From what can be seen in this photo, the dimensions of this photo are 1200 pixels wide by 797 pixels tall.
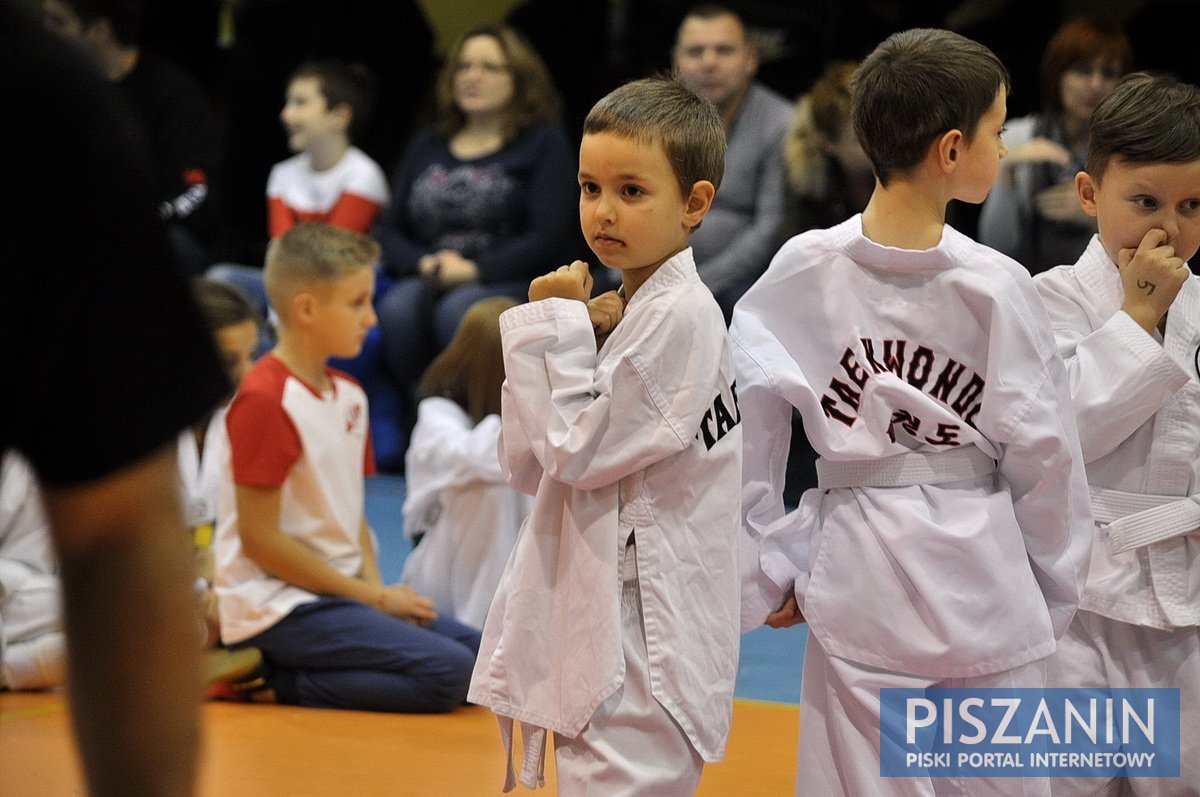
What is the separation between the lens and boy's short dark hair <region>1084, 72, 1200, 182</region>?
2451 mm

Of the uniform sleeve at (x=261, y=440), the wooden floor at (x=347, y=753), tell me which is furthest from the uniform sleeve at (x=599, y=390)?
the uniform sleeve at (x=261, y=440)

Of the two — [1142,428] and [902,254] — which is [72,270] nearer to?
[902,254]

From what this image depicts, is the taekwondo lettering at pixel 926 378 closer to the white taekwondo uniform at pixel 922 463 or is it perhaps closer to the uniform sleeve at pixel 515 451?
the white taekwondo uniform at pixel 922 463

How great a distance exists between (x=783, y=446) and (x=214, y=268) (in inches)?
186

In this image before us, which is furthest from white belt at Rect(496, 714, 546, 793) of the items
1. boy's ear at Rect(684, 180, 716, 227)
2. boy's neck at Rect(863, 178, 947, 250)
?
boy's neck at Rect(863, 178, 947, 250)

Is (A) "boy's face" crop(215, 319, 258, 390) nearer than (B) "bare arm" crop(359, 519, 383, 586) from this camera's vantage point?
No

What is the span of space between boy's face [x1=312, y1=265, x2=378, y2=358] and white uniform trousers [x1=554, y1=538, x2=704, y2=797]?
6.04ft

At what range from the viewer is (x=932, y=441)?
2.21 meters

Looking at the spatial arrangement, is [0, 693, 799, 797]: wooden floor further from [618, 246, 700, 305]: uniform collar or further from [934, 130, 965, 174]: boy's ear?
[934, 130, 965, 174]: boy's ear

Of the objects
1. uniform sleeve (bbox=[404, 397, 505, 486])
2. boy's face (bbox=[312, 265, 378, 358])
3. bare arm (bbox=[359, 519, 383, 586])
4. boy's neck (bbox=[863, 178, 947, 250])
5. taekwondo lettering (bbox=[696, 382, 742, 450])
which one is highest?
boy's neck (bbox=[863, 178, 947, 250])

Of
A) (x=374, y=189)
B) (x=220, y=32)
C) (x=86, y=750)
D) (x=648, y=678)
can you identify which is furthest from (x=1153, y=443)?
(x=220, y=32)

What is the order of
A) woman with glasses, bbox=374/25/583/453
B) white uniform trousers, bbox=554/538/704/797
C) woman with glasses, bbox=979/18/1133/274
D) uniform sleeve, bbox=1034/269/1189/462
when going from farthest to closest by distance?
woman with glasses, bbox=374/25/583/453 → woman with glasses, bbox=979/18/1133/274 → uniform sleeve, bbox=1034/269/1189/462 → white uniform trousers, bbox=554/538/704/797

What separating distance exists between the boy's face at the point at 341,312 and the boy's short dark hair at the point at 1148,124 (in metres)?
1.90

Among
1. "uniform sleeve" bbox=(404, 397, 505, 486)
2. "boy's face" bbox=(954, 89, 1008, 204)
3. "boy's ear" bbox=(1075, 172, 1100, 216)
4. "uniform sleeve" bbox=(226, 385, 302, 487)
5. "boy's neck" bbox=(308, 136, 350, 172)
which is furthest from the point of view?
"boy's neck" bbox=(308, 136, 350, 172)
